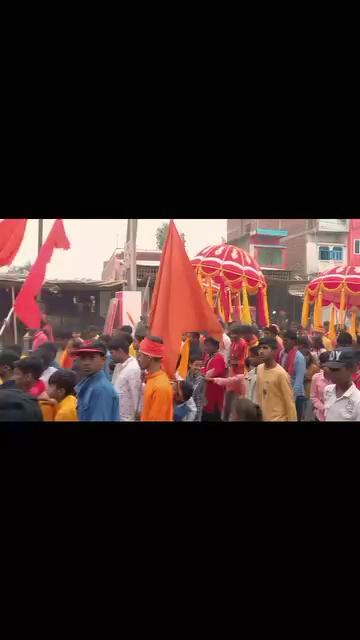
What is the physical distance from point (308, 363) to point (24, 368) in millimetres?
4573

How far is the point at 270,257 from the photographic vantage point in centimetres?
3173

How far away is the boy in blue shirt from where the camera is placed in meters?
4.26

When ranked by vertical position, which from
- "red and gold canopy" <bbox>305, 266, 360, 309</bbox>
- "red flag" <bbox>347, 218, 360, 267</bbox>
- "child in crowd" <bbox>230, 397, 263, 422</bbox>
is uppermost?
"red flag" <bbox>347, 218, 360, 267</bbox>

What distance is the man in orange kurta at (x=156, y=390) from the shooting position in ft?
14.7

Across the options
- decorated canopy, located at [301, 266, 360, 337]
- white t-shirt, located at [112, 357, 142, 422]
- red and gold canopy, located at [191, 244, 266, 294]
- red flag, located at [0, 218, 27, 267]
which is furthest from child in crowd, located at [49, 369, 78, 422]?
decorated canopy, located at [301, 266, 360, 337]

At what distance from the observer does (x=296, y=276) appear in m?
27.8

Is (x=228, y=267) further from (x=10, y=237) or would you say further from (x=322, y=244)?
(x=322, y=244)

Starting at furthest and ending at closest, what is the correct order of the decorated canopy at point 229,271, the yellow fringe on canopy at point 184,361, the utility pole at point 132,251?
the utility pole at point 132,251 < the decorated canopy at point 229,271 < the yellow fringe on canopy at point 184,361

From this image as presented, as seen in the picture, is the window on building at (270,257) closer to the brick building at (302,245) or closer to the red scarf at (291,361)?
the brick building at (302,245)

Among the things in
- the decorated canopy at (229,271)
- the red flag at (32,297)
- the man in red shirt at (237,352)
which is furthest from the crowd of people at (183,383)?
the decorated canopy at (229,271)

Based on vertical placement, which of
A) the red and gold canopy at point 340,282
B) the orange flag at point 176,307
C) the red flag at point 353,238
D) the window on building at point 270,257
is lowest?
the orange flag at point 176,307

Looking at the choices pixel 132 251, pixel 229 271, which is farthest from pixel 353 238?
pixel 229 271

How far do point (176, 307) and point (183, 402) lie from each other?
65 cm

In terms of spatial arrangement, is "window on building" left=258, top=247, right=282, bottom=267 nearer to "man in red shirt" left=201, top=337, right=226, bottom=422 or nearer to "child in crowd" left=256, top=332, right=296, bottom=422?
"man in red shirt" left=201, top=337, right=226, bottom=422
